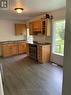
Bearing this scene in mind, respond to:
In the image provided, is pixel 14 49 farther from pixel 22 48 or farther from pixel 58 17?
pixel 58 17

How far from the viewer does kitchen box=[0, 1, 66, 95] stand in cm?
585

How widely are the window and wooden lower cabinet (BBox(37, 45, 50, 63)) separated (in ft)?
1.06

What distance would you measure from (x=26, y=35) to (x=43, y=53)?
3.60 meters

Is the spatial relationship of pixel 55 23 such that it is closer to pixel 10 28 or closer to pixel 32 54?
pixel 32 54

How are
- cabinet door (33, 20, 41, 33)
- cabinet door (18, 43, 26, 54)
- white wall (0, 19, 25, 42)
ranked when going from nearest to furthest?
cabinet door (33, 20, 41, 33), white wall (0, 19, 25, 42), cabinet door (18, 43, 26, 54)

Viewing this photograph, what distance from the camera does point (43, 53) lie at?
5824 millimetres

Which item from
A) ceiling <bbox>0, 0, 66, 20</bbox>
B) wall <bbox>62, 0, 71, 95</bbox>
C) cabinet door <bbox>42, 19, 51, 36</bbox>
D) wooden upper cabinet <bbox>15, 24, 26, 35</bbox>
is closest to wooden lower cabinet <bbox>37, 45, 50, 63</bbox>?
cabinet door <bbox>42, 19, 51, 36</bbox>

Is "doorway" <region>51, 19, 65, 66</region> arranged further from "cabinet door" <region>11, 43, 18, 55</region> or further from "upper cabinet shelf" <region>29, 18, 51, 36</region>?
"cabinet door" <region>11, 43, 18, 55</region>

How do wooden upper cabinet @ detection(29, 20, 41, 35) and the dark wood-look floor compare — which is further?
wooden upper cabinet @ detection(29, 20, 41, 35)

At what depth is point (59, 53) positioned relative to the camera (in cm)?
566

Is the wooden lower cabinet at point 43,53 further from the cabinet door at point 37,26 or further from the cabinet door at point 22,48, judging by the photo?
the cabinet door at point 22,48

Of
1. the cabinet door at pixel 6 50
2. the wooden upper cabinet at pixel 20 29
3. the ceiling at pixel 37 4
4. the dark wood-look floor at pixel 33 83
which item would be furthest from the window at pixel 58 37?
the wooden upper cabinet at pixel 20 29

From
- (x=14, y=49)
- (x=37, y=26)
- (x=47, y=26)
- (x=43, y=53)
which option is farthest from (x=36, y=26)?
(x=14, y=49)

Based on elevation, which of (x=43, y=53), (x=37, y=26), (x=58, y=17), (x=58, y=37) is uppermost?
(x=58, y=17)
